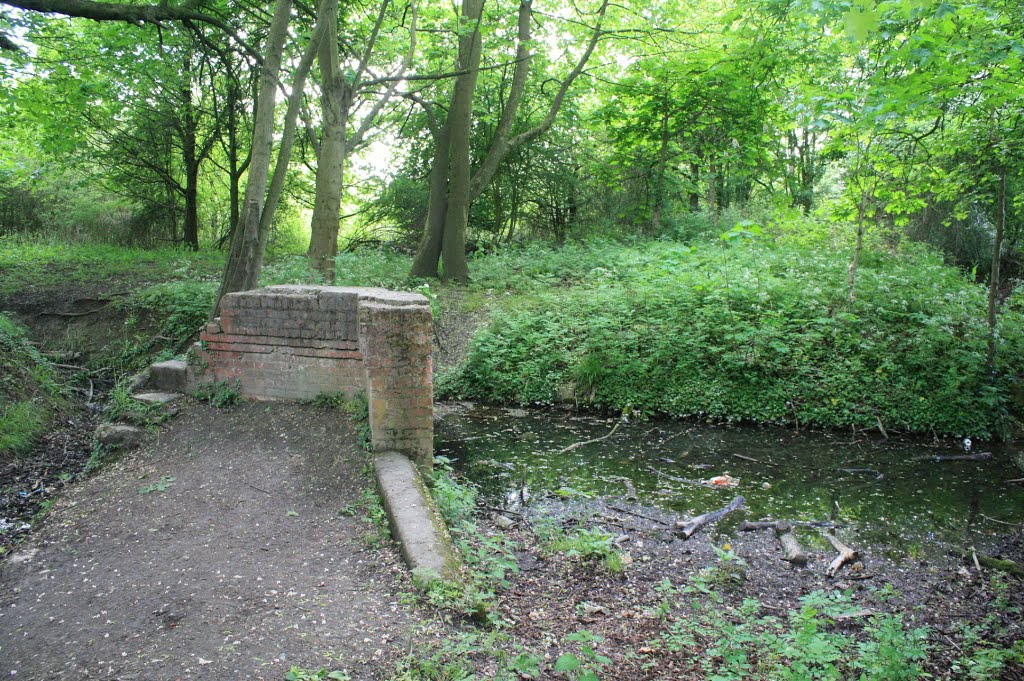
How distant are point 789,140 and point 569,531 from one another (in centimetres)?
1976

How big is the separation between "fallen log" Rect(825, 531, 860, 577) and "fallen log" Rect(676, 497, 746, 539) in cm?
87

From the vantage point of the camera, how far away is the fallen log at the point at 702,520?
5797 mm

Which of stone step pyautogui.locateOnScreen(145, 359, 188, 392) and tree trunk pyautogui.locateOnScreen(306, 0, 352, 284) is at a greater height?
tree trunk pyautogui.locateOnScreen(306, 0, 352, 284)

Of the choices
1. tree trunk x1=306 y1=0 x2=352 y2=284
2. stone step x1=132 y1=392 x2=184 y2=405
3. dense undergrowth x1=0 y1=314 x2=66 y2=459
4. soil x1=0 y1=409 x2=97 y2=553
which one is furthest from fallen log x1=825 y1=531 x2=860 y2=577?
tree trunk x1=306 y1=0 x2=352 y2=284

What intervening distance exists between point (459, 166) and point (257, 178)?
20.3 ft

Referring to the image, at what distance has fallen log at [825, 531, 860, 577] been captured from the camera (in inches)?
203

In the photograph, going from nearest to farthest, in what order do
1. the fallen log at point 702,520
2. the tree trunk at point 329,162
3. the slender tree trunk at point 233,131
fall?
1. the fallen log at point 702,520
2. the tree trunk at point 329,162
3. the slender tree trunk at point 233,131

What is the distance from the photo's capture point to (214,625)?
3.49m

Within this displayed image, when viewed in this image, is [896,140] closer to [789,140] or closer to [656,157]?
[656,157]

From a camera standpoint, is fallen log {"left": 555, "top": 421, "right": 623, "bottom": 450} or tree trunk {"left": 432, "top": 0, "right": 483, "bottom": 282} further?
tree trunk {"left": 432, "top": 0, "right": 483, "bottom": 282}

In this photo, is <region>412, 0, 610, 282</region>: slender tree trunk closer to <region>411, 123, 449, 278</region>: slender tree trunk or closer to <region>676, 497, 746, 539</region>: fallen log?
<region>411, 123, 449, 278</region>: slender tree trunk

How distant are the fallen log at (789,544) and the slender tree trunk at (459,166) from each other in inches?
345

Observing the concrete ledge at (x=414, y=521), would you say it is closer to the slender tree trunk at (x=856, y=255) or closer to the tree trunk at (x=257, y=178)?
the tree trunk at (x=257, y=178)

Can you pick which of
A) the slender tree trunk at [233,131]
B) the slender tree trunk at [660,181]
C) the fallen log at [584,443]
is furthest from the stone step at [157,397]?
the slender tree trunk at [660,181]
